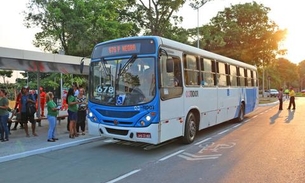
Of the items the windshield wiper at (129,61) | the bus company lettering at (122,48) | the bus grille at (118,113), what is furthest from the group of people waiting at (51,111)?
the windshield wiper at (129,61)

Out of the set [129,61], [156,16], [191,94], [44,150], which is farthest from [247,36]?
[44,150]

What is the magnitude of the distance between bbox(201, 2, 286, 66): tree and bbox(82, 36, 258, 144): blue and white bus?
22.4 metres

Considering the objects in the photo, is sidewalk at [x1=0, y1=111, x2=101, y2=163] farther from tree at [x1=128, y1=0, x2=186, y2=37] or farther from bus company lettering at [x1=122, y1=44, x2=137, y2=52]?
tree at [x1=128, y1=0, x2=186, y2=37]

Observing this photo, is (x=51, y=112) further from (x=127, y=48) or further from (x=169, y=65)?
(x=169, y=65)

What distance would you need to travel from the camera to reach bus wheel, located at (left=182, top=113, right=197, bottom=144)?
8.94 meters

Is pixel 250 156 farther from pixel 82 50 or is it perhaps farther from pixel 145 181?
pixel 82 50

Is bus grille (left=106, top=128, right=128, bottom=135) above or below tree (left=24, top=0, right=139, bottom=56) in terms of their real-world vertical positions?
below

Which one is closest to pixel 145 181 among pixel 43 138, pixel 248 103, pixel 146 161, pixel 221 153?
pixel 146 161

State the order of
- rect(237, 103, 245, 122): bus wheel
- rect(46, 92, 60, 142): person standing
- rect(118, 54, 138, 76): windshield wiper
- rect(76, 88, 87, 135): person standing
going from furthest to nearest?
rect(237, 103, 245, 122): bus wheel, rect(76, 88, 87, 135): person standing, rect(46, 92, 60, 142): person standing, rect(118, 54, 138, 76): windshield wiper

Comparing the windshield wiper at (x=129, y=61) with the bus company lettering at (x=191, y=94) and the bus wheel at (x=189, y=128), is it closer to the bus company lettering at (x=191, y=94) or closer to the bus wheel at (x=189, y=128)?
the bus company lettering at (x=191, y=94)

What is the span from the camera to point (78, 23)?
25953 mm

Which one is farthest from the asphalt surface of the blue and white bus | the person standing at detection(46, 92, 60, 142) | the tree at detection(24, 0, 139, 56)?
the tree at detection(24, 0, 139, 56)

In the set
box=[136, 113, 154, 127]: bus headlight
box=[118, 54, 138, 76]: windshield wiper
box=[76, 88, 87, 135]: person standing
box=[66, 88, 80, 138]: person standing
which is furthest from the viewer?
box=[76, 88, 87, 135]: person standing

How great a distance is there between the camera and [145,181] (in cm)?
552
